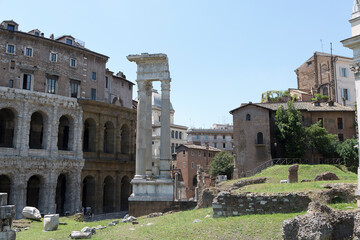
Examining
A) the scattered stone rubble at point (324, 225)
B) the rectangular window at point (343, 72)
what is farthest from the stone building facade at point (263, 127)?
the scattered stone rubble at point (324, 225)

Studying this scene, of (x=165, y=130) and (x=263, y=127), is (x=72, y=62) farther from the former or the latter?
(x=263, y=127)

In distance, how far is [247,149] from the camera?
44875mm

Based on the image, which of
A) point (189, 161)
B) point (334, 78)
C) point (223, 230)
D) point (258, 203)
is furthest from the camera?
point (189, 161)

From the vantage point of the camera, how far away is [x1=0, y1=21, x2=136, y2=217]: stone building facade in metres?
34.1

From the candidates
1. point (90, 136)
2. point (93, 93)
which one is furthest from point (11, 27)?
point (90, 136)

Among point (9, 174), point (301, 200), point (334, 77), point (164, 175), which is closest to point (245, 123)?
point (334, 77)

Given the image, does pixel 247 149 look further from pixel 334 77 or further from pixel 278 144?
pixel 334 77

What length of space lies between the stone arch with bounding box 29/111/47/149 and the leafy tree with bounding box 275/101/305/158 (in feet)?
87.5

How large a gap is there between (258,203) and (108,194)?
1166 inches

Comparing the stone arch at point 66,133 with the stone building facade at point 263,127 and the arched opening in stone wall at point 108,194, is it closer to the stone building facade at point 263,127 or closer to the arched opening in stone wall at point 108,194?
the arched opening in stone wall at point 108,194

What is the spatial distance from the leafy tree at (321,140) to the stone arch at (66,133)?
26.6 meters

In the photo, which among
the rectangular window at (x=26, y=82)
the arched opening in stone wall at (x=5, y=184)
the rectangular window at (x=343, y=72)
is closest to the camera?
the arched opening in stone wall at (x=5, y=184)

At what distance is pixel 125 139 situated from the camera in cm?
4391

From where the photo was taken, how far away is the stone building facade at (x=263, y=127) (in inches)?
1745
